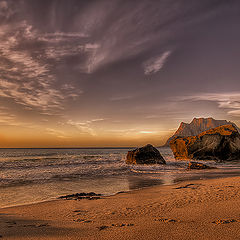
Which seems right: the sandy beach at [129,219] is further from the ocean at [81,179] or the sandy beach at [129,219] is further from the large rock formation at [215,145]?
the large rock formation at [215,145]

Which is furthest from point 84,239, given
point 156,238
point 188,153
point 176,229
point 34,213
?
point 188,153

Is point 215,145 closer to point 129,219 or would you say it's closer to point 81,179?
point 81,179

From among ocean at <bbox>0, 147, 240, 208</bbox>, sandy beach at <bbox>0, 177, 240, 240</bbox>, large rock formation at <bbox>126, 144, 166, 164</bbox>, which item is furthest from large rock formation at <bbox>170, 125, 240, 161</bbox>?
sandy beach at <bbox>0, 177, 240, 240</bbox>

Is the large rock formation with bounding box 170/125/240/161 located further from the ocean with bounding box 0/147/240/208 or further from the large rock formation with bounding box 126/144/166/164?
the ocean with bounding box 0/147/240/208

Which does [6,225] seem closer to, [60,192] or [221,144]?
[60,192]

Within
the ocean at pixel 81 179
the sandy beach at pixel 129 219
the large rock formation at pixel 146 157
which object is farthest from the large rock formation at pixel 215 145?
the sandy beach at pixel 129 219

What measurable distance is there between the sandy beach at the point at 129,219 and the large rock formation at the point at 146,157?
20631 millimetres

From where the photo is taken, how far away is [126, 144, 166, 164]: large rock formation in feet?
89.9

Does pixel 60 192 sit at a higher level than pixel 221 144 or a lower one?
lower

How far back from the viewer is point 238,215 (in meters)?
4.65

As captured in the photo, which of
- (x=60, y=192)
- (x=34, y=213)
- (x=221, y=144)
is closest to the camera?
(x=34, y=213)

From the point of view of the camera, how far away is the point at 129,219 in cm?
482

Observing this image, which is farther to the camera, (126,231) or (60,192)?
(60,192)

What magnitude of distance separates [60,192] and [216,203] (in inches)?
276
